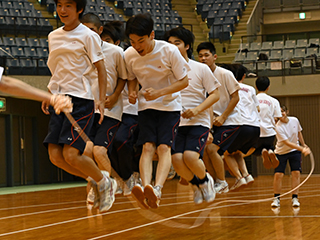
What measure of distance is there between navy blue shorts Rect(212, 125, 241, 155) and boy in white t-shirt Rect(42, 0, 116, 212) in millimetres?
2377

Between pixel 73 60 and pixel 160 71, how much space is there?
89 cm

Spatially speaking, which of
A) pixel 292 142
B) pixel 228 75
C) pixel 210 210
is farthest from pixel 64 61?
pixel 292 142

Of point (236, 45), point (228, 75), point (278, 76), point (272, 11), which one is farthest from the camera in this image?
point (272, 11)

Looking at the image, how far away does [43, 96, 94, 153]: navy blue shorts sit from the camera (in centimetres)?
406

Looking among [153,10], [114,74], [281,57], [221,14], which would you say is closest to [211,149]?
[114,74]

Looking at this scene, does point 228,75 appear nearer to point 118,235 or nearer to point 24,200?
point 118,235

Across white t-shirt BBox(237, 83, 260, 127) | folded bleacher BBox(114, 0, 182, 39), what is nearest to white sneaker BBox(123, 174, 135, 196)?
white t-shirt BBox(237, 83, 260, 127)

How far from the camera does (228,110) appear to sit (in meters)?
6.24

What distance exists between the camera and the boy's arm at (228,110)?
6.21 meters

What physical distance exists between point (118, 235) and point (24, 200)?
4.86 m

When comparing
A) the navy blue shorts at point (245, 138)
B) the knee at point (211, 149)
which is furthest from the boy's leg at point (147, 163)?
the navy blue shorts at point (245, 138)

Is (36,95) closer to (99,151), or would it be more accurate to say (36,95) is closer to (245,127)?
(99,151)

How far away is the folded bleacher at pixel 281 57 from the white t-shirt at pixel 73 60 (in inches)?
442

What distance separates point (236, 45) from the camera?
1738cm
